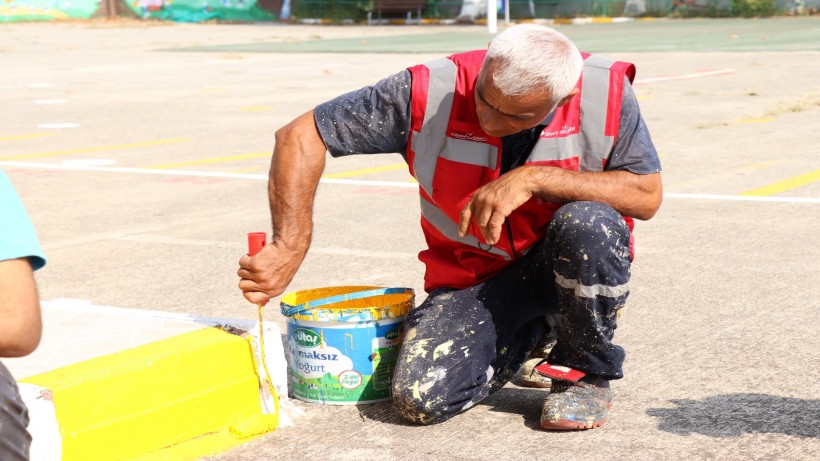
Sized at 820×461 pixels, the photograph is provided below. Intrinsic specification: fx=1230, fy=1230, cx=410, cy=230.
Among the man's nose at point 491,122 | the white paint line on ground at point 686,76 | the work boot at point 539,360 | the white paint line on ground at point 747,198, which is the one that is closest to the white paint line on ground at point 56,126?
the white paint line on ground at point 747,198

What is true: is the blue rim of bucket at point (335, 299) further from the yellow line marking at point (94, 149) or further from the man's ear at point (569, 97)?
the yellow line marking at point (94, 149)

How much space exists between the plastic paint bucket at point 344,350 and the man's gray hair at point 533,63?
927 millimetres

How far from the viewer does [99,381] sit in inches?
137

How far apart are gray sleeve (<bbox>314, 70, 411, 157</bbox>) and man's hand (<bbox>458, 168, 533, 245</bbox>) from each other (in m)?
0.37

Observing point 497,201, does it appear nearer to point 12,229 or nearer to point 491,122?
point 491,122

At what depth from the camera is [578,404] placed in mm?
3803

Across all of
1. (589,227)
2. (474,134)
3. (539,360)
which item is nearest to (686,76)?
(539,360)

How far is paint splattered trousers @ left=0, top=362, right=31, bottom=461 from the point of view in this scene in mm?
2326

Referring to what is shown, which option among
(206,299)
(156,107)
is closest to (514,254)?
(206,299)

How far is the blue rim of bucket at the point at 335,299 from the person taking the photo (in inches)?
162

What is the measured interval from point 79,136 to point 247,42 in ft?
63.9

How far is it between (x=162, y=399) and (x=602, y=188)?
1487mm

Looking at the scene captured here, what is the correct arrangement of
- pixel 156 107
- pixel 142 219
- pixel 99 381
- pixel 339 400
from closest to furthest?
pixel 99 381 < pixel 339 400 < pixel 142 219 < pixel 156 107

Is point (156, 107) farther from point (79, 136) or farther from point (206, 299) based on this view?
point (206, 299)
